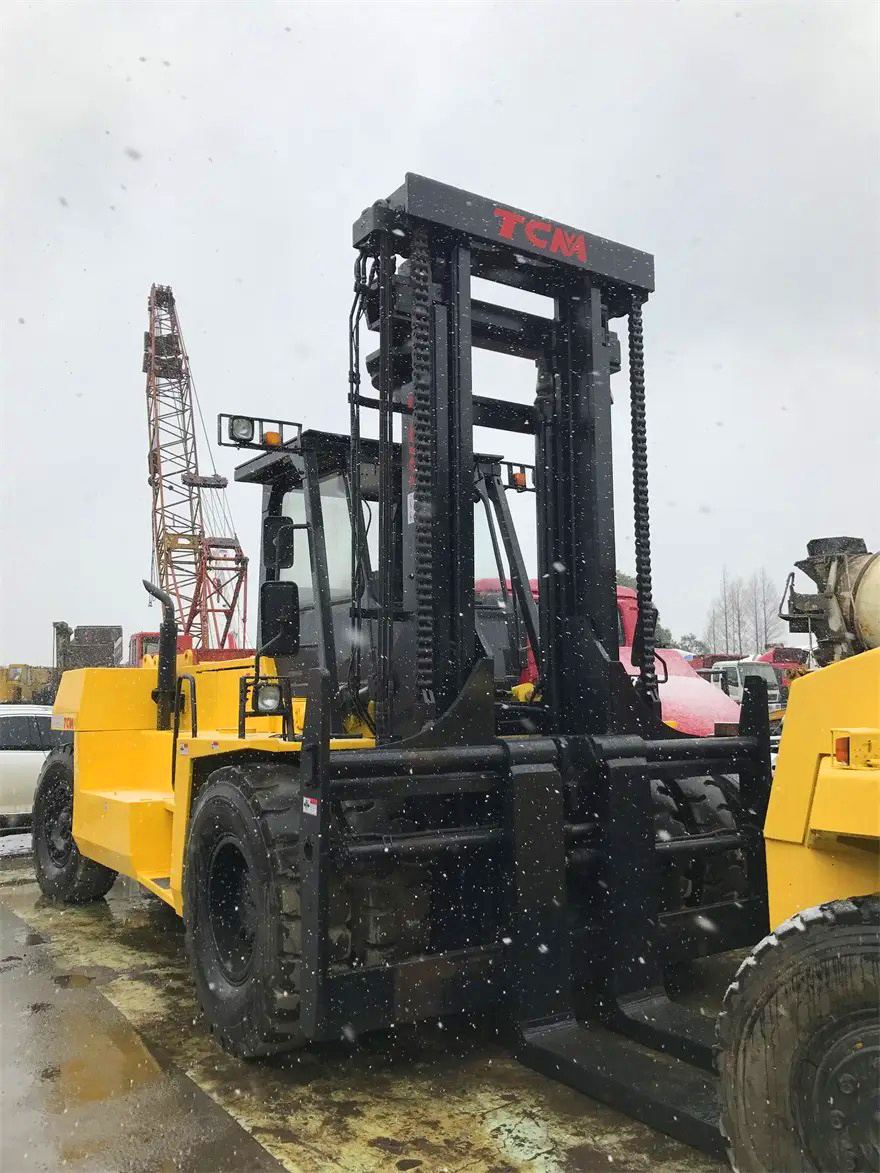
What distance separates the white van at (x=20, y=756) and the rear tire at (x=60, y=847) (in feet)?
6.11

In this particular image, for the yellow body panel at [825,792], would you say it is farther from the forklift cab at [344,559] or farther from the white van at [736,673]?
the white van at [736,673]

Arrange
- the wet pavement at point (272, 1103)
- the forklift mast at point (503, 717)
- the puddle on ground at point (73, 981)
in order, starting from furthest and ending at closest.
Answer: the puddle on ground at point (73, 981) < the forklift mast at point (503, 717) < the wet pavement at point (272, 1103)

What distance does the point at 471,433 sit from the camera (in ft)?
13.5

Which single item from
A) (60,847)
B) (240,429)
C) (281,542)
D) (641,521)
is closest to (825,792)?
(641,521)

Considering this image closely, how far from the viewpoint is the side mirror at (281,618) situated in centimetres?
395

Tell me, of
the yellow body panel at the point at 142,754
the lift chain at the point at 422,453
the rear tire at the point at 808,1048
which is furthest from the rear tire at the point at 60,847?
the rear tire at the point at 808,1048

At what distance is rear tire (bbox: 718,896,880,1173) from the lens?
7.00 ft

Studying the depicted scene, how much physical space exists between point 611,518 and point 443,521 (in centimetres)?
87

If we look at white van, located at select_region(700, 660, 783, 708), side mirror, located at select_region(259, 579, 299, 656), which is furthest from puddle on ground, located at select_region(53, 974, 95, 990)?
white van, located at select_region(700, 660, 783, 708)

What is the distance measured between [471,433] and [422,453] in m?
0.27

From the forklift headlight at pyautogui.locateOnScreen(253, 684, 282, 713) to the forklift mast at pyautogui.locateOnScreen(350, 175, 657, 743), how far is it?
1.46 feet

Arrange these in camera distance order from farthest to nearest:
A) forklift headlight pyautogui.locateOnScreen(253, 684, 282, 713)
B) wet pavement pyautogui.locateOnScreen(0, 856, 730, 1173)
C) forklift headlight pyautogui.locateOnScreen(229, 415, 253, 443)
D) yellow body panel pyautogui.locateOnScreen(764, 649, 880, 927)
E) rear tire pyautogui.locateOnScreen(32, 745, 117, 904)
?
rear tire pyautogui.locateOnScreen(32, 745, 117, 904)
forklift headlight pyautogui.locateOnScreen(229, 415, 253, 443)
forklift headlight pyautogui.locateOnScreen(253, 684, 282, 713)
wet pavement pyautogui.locateOnScreen(0, 856, 730, 1173)
yellow body panel pyautogui.locateOnScreen(764, 649, 880, 927)

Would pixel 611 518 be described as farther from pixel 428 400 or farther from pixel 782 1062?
pixel 782 1062

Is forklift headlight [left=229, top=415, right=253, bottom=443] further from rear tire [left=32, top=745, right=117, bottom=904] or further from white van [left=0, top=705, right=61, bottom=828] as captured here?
white van [left=0, top=705, right=61, bottom=828]
